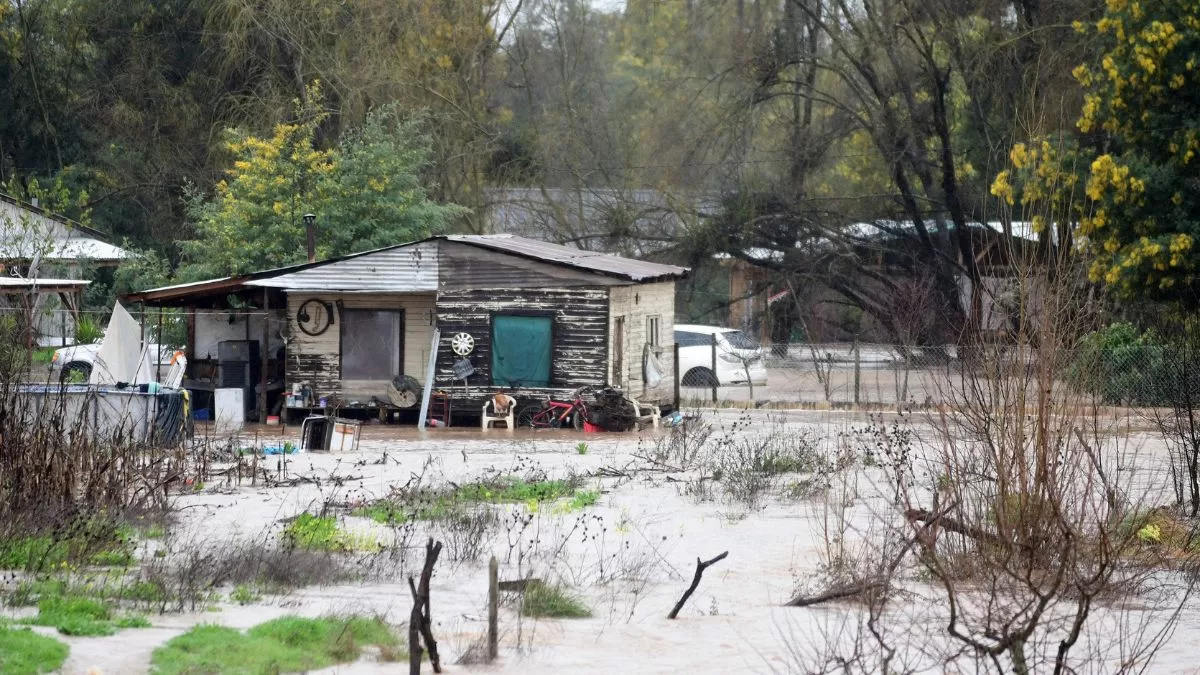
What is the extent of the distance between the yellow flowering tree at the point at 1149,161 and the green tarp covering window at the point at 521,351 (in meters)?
8.82

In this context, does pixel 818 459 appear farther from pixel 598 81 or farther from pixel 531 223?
pixel 598 81

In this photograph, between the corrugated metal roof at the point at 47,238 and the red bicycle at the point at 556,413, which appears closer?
the red bicycle at the point at 556,413

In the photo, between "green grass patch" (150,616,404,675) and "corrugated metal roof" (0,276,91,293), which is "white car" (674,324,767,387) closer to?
"corrugated metal roof" (0,276,91,293)

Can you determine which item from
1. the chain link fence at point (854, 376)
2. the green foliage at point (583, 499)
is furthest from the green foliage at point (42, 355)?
the green foliage at point (583, 499)

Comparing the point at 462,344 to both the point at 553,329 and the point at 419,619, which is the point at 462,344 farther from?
the point at 419,619

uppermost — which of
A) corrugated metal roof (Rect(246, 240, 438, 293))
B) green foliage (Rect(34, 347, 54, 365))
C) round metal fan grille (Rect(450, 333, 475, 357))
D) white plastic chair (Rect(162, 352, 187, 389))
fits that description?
corrugated metal roof (Rect(246, 240, 438, 293))

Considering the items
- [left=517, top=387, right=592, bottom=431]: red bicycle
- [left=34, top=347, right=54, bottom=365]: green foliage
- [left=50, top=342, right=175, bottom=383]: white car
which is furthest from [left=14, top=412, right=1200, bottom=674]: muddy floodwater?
[left=34, top=347, right=54, bottom=365]: green foliage

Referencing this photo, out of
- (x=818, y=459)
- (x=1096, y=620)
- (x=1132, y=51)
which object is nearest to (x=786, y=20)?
(x=1132, y=51)

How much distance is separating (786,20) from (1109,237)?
14.6m

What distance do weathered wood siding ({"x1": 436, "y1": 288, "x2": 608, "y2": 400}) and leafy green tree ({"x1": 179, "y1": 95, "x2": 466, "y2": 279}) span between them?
669 centimetres

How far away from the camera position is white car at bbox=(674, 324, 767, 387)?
1268 inches

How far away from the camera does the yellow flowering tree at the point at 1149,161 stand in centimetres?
2620

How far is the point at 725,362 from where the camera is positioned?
32.6 meters

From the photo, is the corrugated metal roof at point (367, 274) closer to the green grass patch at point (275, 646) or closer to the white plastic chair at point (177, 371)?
the white plastic chair at point (177, 371)
